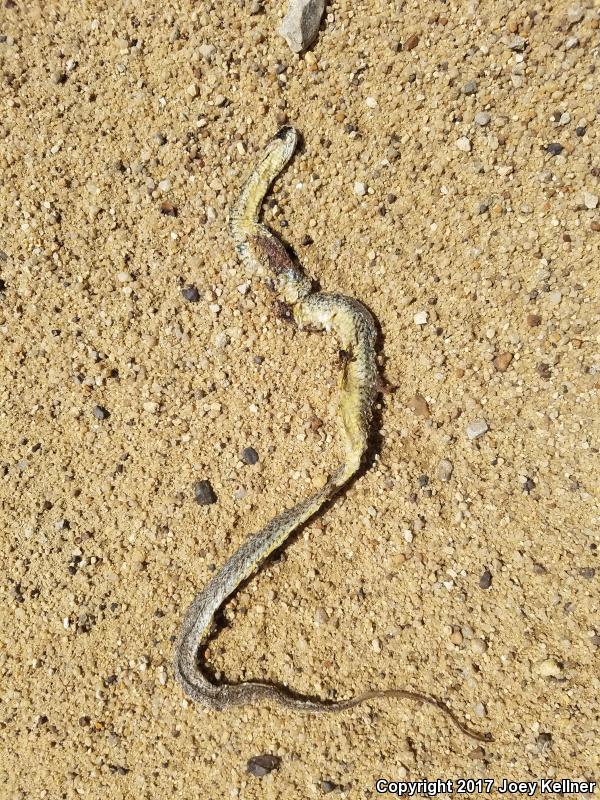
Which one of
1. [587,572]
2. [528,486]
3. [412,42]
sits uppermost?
[412,42]

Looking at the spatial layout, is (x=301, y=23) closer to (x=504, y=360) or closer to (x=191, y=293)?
(x=191, y=293)

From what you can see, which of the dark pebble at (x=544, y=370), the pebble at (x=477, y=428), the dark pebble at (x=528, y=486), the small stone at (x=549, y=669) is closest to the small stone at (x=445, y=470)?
the pebble at (x=477, y=428)

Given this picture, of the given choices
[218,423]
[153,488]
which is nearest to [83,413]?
[153,488]

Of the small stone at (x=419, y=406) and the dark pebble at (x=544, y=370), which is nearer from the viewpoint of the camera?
the dark pebble at (x=544, y=370)

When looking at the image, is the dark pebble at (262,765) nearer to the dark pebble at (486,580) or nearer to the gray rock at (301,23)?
the dark pebble at (486,580)

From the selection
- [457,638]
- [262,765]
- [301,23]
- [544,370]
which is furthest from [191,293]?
[262,765]

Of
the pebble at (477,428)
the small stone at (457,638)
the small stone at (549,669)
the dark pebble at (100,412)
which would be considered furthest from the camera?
the dark pebble at (100,412)

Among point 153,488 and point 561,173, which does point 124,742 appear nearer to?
point 153,488
